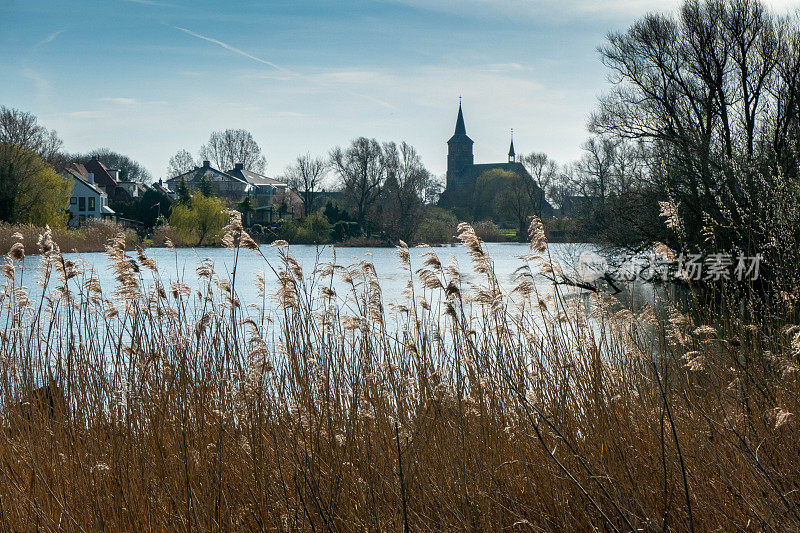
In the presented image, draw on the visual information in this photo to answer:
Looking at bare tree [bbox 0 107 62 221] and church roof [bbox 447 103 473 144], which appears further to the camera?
church roof [bbox 447 103 473 144]

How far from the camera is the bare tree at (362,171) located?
170 ft

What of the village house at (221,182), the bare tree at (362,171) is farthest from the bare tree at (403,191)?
Answer: the village house at (221,182)

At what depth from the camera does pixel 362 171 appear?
5247 centimetres

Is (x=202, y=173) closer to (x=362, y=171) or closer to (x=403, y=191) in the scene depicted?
(x=362, y=171)

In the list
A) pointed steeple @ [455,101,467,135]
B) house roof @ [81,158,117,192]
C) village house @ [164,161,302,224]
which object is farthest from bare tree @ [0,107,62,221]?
pointed steeple @ [455,101,467,135]

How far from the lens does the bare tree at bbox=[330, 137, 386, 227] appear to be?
51875 millimetres

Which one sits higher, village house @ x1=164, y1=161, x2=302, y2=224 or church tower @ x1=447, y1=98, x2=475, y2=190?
church tower @ x1=447, y1=98, x2=475, y2=190

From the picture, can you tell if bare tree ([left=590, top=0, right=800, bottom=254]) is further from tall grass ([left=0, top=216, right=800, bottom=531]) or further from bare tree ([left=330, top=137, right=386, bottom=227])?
bare tree ([left=330, top=137, right=386, bottom=227])

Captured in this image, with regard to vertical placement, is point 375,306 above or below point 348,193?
below

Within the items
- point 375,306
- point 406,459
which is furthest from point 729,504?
point 375,306

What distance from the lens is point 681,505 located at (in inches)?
105

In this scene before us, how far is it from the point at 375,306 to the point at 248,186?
68.6 meters

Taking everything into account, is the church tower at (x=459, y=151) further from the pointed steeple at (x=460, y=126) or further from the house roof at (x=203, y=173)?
the house roof at (x=203, y=173)

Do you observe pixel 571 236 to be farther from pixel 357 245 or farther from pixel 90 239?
pixel 357 245
